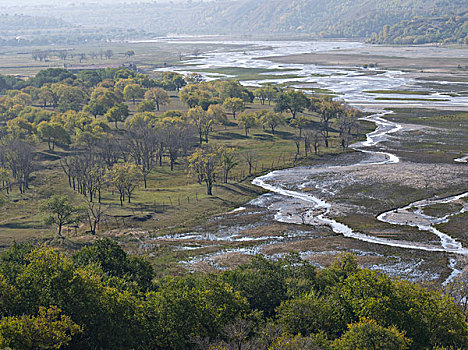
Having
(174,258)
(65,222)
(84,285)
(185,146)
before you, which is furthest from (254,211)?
(84,285)

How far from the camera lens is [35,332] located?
104 ft

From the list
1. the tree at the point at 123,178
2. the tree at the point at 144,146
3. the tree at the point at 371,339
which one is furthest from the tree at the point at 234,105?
the tree at the point at 371,339

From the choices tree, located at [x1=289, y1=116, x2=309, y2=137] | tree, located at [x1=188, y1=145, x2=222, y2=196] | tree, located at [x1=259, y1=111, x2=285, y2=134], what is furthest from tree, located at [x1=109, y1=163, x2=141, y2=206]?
tree, located at [x1=289, y1=116, x2=309, y2=137]

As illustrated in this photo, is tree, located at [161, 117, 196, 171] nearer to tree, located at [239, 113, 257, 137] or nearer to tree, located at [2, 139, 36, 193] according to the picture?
tree, located at [239, 113, 257, 137]

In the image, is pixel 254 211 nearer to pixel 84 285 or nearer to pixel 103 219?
pixel 103 219

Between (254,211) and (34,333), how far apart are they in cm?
6017

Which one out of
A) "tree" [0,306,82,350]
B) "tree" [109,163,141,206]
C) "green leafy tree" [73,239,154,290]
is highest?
"tree" [0,306,82,350]

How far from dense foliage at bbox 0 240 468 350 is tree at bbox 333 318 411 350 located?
0.21 ft

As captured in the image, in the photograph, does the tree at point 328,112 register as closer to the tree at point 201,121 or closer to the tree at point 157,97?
the tree at point 201,121

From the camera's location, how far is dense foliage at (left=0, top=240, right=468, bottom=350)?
33.1 m

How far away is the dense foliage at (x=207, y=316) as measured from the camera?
33125 mm

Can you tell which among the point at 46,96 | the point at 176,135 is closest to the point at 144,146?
the point at 176,135

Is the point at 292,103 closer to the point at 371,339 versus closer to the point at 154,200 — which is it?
the point at 154,200

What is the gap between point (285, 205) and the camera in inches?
3627
